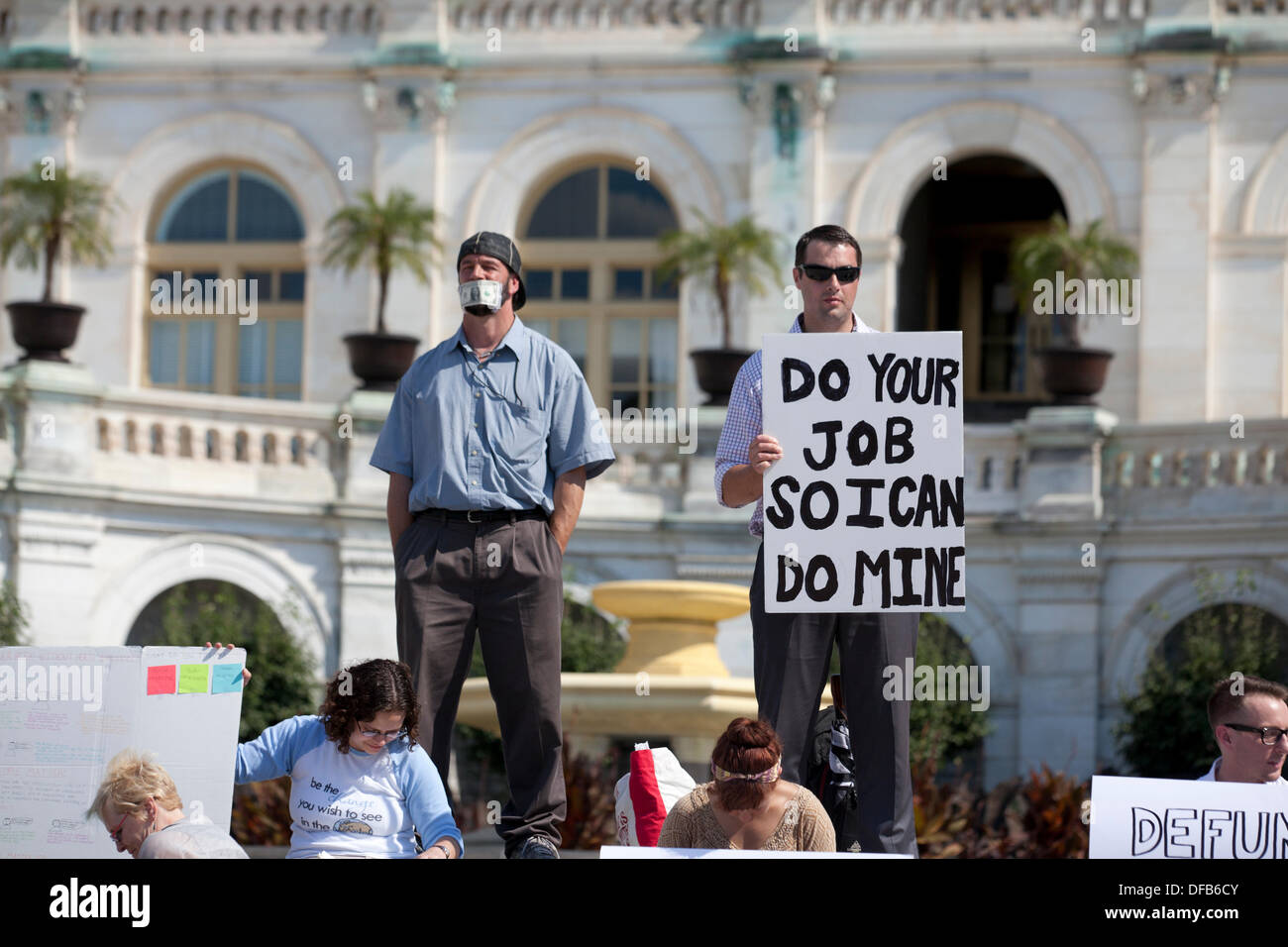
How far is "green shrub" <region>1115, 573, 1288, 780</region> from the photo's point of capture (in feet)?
62.3

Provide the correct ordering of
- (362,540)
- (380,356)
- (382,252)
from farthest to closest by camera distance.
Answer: (382,252)
(380,356)
(362,540)

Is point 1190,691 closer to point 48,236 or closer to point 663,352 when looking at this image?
point 663,352

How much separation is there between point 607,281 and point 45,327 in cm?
808

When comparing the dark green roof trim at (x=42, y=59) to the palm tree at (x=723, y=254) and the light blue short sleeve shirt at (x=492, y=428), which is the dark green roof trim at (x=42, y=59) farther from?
the light blue short sleeve shirt at (x=492, y=428)

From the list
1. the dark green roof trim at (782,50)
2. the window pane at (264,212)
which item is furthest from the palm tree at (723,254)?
the window pane at (264,212)

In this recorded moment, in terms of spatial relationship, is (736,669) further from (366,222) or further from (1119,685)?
(366,222)

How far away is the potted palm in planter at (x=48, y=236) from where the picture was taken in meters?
20.6

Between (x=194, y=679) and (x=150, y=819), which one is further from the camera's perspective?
(x=194, y=679)

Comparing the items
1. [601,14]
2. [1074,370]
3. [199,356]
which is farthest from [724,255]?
[199,356]

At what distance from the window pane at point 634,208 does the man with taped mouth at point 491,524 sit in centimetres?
1849

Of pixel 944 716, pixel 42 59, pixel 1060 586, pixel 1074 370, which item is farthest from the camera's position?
pixel 42 59

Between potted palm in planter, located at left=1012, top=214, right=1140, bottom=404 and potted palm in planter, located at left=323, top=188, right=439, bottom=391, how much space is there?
22.0ft

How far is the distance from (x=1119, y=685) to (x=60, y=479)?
10.9 meters

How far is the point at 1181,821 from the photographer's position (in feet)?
19.9
